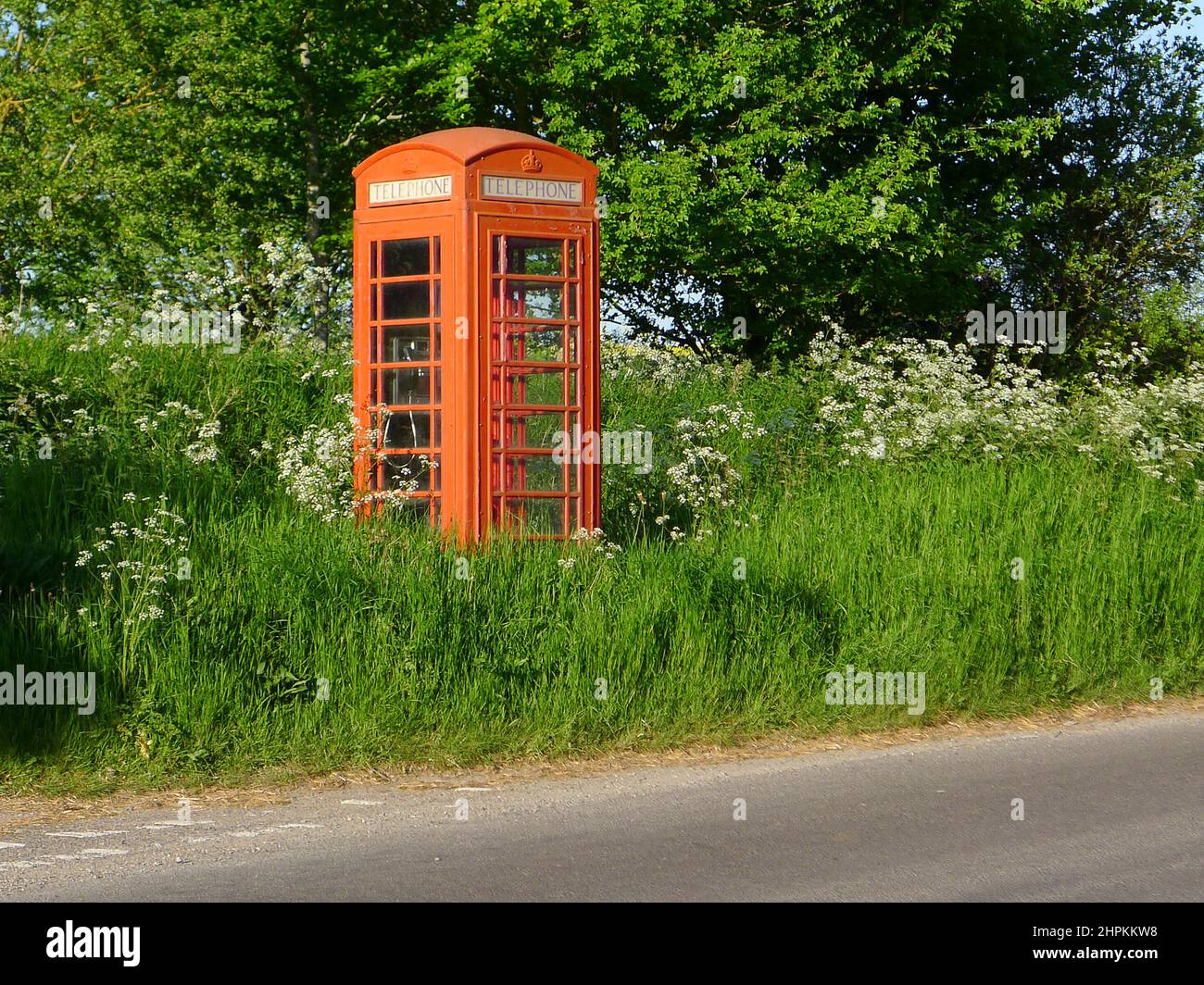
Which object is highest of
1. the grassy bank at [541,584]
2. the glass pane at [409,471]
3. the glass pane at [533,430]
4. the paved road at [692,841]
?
the glass pane at [533,430]

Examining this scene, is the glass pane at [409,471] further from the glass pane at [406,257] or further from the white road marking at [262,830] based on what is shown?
the white road marking at [262,830]

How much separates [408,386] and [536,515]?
137 centimetres

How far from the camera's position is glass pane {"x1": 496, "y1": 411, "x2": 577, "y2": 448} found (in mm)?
10180

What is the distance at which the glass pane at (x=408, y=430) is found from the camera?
33.6 feet

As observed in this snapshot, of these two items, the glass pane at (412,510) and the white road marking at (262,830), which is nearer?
the white road marking at (262,830)

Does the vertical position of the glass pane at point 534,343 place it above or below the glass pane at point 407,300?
below

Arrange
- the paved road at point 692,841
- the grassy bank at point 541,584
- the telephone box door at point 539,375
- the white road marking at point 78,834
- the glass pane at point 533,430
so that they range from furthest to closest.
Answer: the glass pane at point 533,430 → the telephone box door at point 539,375 → the grassy bank at point 541,584 → the white road marking at point 78,834 → the paved road at point 692,841

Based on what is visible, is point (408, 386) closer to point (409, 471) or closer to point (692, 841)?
point (409, 471)

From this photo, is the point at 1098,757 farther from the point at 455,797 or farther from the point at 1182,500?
the point at 1182,500

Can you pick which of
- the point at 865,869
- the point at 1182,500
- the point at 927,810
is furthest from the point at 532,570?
the point at 1182,500

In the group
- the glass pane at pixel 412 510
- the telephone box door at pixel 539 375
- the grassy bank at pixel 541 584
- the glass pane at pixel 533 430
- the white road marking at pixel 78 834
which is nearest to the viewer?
the white road marking at pixel 78 834

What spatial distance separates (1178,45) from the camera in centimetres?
2538

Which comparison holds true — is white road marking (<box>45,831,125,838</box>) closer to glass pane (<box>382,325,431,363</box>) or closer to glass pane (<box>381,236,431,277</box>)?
glass pane (<box>382,325,431,363</box>)

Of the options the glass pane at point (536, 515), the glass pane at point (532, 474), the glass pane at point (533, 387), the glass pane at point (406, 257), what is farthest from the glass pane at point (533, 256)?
the glass pane at point (536, 515)
